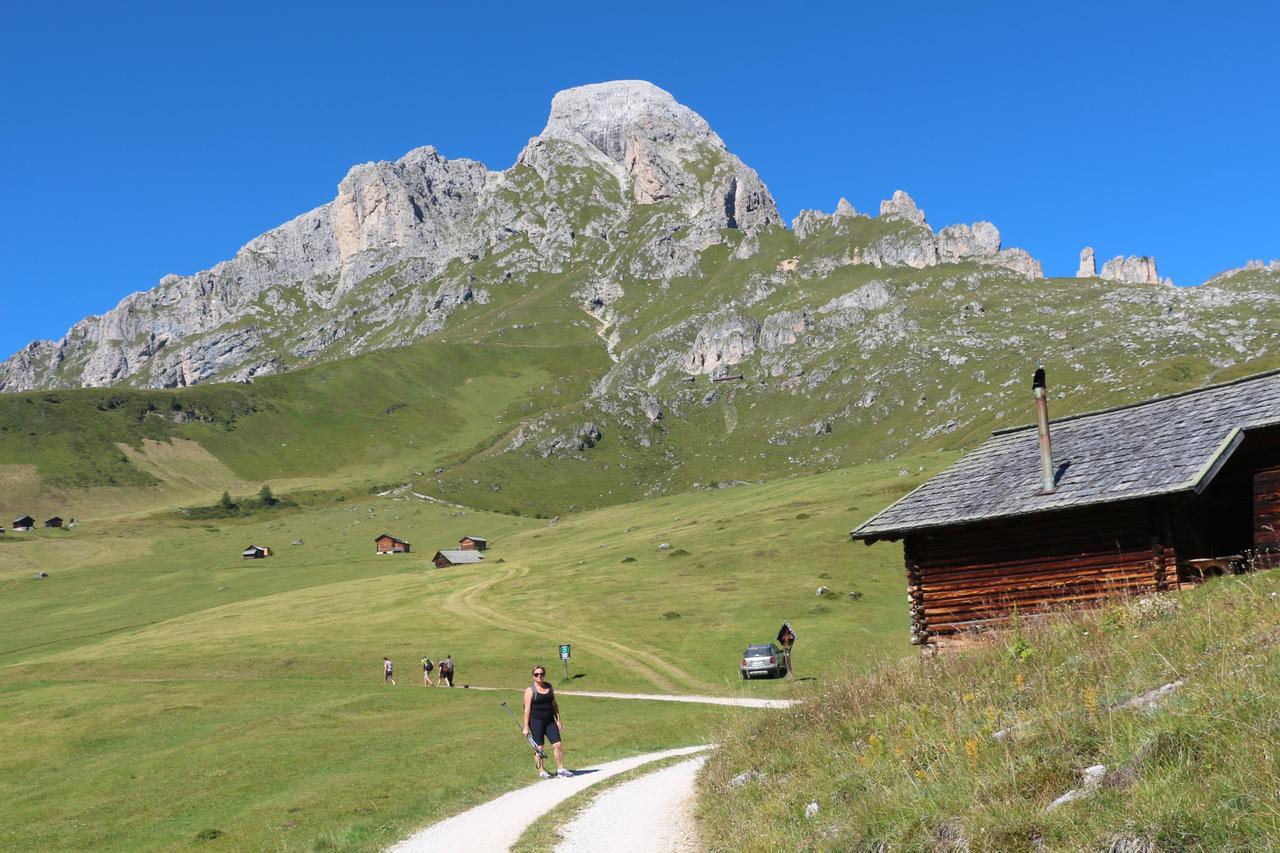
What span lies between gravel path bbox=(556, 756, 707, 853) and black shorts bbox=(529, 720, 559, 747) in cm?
233

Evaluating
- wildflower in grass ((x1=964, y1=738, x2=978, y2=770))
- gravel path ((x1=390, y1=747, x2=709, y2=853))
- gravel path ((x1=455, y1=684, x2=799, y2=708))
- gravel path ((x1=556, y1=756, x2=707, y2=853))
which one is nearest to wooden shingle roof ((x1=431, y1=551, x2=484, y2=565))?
gravel path ((x1=455, y1=684, x2=799, y2=708))

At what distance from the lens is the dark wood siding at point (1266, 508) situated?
23375 mm

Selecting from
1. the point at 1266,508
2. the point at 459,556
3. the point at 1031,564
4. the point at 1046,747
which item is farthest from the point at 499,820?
the point at 459,556

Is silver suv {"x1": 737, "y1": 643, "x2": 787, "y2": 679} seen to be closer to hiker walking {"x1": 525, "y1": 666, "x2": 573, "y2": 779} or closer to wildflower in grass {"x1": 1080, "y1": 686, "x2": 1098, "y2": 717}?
hiker walking {"x1": 525, "y1": 666, "x2": 573, "y2": 779}

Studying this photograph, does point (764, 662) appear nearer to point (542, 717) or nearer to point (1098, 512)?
point (1098, 512)

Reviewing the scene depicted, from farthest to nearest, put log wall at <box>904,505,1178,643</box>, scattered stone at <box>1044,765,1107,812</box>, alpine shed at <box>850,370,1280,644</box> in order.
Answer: log wall at <box>904,505,1178,643</box>, alpine shed at <box>850,370,1280,644</box>, scattered stone at <box>1044,765,1107,812</box>

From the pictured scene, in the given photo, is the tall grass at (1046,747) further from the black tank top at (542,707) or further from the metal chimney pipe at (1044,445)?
the metal chimney pipe at (1044,445)

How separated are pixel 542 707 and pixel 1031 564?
15.2 meters

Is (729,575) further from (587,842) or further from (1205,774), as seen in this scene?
(1205,774)

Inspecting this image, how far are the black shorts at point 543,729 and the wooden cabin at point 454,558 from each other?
347 ft

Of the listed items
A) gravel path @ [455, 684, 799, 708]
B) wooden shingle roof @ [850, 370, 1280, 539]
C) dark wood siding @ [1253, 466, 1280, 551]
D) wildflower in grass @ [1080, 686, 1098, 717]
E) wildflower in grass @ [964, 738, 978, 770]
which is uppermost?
wooden shingle roof @ [850, 370, 1280, 539]

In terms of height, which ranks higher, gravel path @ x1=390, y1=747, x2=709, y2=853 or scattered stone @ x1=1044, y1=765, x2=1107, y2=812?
scattered stone @ x1=1044, y1=765, x2=1107, y2=812

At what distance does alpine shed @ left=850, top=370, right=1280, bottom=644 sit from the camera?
2355 centimetres

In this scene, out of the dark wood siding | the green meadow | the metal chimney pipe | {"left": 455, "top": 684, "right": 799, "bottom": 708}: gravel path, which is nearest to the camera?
the dark wood siding
